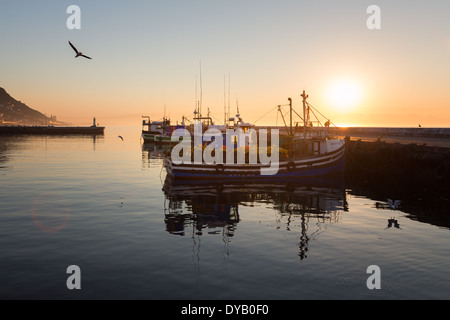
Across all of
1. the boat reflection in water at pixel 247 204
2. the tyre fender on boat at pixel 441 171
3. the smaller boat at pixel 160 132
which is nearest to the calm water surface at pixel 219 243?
the boat reflection in water at pixel 247 204

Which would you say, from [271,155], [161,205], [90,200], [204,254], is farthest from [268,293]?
[271,155]

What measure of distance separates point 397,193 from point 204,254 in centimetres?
2513

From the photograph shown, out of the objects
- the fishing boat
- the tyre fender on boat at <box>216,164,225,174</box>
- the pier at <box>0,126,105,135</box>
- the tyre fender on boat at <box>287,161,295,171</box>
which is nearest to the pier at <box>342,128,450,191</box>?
the fishing boat

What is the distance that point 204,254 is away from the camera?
54.7 ft

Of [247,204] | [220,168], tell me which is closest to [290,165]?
[220,168]

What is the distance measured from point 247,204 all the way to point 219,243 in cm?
1101

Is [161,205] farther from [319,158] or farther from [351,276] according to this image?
[319,158]

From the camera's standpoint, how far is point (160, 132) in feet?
423

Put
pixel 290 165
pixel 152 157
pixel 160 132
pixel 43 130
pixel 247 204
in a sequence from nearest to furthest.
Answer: pixel 247 204 → pixel 290 165 → pixel 152 157 → pixel 160 132 → pixel 43 130

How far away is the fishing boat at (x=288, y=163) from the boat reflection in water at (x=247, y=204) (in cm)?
92

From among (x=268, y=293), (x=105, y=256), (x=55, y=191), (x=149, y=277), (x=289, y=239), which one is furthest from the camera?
(x=55, y=191)

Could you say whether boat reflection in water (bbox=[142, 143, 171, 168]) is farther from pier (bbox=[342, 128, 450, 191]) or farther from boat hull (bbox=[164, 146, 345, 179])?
pier (bbox=[342, 128, 450, 191])

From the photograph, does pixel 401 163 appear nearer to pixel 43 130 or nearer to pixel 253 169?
pixel 253 169

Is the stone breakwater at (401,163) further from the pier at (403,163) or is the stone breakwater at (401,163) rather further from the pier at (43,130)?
the pier at (43,130)
